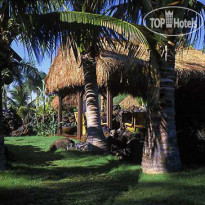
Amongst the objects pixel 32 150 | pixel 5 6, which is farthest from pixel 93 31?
pixel 32 150

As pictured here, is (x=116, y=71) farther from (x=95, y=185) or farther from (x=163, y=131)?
(x=95, y=185)

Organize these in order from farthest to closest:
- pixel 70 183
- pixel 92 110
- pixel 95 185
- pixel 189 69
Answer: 1. pixel 189 69
2. pixel 92 110
3. pixel 70 183
4. pixel 95 185

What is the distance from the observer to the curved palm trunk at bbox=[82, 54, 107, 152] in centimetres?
801

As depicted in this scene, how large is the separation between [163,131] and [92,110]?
342cm

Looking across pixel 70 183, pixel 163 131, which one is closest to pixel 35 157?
pixel 70 183

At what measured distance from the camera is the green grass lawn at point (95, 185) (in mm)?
3992

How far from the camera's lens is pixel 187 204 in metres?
3.58

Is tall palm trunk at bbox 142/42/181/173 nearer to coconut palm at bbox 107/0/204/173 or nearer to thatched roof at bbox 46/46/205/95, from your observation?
coconut palm at bbox 107/0/204/173

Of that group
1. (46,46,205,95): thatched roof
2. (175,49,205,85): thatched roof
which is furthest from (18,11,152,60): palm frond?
Result: (175,49,205,85): thatched roof

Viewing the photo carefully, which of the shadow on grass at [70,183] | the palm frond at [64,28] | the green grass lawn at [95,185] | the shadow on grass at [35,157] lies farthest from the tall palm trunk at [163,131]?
the shadow on grass at [35,157]

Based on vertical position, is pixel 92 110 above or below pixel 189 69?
below

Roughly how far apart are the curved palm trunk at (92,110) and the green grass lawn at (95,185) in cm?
95

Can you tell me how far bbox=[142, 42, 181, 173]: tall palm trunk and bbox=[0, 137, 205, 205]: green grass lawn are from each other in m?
0.22

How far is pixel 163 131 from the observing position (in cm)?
518
